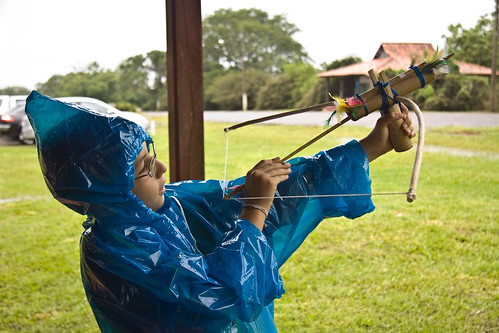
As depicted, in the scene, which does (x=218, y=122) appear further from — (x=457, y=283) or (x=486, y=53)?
(x=457, y=283)

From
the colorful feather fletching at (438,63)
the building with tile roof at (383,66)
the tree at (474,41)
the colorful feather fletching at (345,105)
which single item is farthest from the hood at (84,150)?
the tree at (474,41)

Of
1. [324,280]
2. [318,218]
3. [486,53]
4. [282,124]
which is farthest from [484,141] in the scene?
[318,218]

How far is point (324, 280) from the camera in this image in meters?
3.22

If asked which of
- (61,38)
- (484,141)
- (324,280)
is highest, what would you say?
(61,38)

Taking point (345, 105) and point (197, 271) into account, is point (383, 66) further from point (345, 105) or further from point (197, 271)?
point (197, 271)

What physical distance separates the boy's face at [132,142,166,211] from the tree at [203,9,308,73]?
4129 millimetres

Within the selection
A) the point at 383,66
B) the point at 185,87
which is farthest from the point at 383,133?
the point at 383,66

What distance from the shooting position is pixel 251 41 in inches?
209

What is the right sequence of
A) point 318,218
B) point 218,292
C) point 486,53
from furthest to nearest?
point 486,53 < point 318,218 < point 218,292

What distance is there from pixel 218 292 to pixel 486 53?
13.9 ft

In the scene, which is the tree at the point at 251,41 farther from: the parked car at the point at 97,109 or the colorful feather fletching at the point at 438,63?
the colorful feather fletching at the point at 438,63

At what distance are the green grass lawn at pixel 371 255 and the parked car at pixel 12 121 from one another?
0.64 m

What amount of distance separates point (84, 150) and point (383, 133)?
0.74m

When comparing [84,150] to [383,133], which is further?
[383,133]
